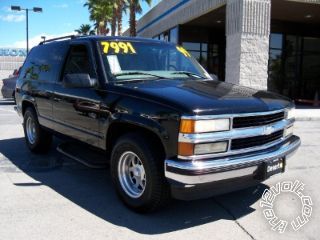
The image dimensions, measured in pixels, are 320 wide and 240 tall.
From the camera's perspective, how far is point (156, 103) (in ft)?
12.9

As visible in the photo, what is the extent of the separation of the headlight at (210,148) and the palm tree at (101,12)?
103 feet

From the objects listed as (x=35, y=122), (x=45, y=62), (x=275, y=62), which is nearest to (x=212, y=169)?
(x=45, y=62)

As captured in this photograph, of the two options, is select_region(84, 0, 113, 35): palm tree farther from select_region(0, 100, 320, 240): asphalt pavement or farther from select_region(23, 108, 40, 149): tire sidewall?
select_region(0, 100, 320, 240): asphalt pavement

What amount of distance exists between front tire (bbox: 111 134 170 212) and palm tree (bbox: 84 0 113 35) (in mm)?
30814

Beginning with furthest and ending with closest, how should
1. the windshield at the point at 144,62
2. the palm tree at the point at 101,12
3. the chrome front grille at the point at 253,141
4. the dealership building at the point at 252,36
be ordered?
1. the palm tree at the point at 101,12
2. the dealership building at the point at 252,36
3. the windshield at the point at 144,62
4. the chrome front grille at the point at 253,141

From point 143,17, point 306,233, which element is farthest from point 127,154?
point 143,17

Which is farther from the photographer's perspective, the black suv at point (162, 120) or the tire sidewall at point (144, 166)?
the tire sidewall at point (144, 166)

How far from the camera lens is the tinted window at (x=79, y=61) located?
517 cm

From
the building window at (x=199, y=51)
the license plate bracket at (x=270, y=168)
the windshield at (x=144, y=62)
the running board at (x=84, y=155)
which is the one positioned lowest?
the running board at (x=84, y=155)

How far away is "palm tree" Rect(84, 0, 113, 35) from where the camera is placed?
35125 mm

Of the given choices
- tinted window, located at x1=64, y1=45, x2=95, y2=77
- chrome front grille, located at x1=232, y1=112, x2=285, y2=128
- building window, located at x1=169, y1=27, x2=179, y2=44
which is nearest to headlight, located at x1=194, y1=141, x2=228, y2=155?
chrome front grille, located at x1=232, y1=112, x2=285, y2=128

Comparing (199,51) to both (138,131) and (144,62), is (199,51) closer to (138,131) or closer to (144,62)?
(144,62)

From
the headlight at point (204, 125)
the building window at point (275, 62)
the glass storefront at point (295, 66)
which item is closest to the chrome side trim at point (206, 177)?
the headlight at point (204, 125)

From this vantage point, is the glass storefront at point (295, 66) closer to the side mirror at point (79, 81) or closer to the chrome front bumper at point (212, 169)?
A: the side mirror at point (79, 81)
